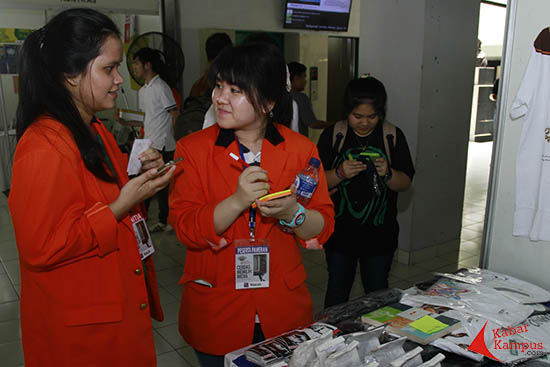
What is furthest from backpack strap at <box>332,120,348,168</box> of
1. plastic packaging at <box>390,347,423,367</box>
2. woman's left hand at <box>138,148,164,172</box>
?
plastic packaging at <box>390,347,423,367</box>

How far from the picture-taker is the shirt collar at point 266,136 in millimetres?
1564

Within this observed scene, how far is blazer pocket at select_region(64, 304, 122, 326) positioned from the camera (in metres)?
1.38

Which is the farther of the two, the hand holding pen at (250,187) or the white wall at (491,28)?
the white wall at (491,28)

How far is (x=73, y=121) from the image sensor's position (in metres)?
1.35

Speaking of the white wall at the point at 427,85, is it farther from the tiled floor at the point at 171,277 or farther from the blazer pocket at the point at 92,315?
the blazer pocket at the point at 92,315

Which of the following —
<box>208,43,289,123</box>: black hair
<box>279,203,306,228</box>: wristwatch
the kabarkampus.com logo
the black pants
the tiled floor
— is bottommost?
the tiled floor

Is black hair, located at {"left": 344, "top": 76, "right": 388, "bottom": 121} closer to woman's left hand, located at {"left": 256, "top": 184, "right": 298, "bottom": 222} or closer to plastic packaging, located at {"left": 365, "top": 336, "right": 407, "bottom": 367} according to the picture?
woman's left hand, located at {"left": 256, "top": 184, "right": 298, "bottom": 222}

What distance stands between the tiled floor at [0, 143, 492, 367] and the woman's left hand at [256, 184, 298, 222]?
5.61 feet

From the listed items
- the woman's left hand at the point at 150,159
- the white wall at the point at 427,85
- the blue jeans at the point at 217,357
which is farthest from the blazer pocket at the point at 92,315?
the white wall at the point at 427,85

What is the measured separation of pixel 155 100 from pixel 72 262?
3.62 metres

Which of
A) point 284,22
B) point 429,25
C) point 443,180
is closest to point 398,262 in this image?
point 443,180

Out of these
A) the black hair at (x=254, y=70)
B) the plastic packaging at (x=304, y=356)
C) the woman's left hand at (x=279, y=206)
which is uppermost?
the black hair at (x=254, y=70)

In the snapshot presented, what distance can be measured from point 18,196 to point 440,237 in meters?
3.93

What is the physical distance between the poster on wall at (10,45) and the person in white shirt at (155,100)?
1.84 metres
